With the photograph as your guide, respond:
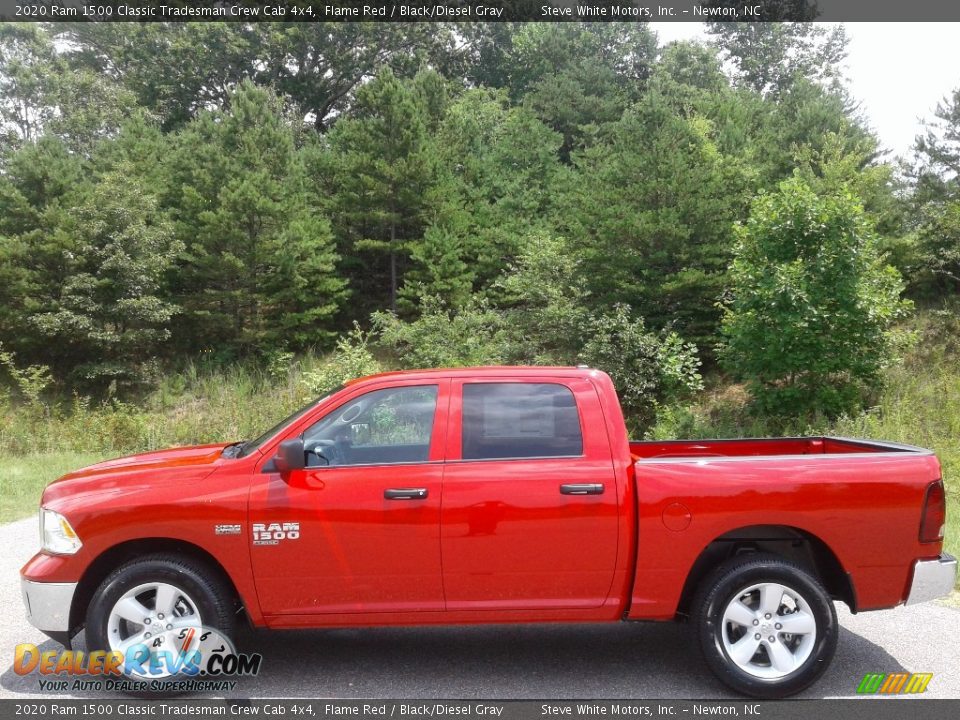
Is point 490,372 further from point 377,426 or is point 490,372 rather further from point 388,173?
point 388,173

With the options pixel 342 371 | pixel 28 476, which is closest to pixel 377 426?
pixel 28 476

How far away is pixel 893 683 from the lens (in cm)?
501

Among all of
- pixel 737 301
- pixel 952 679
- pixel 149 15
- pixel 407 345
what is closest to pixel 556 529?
pixel 952 679

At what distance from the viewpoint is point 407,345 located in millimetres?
24688

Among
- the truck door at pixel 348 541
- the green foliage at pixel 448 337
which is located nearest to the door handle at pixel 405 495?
the truck door at pixel 348 541

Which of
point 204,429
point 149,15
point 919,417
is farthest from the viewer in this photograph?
point 149,15

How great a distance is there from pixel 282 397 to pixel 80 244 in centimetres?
821

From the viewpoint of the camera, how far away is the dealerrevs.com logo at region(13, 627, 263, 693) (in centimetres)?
484

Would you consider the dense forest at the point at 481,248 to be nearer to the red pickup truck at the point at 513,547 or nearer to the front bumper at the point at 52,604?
the red pickup truck at the point at 513,547

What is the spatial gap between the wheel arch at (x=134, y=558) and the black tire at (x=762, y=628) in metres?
2.84

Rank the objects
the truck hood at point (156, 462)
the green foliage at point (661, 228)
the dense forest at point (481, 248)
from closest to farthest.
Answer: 1. the truck hood at point (156, 462)
2. the dense forest at point (481, 248)
3. the green foliage at point (661, 228)

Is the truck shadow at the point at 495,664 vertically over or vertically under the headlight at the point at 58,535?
under

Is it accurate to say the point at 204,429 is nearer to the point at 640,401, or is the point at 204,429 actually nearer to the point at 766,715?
the point at 640,401

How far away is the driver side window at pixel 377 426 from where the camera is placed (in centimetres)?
514
